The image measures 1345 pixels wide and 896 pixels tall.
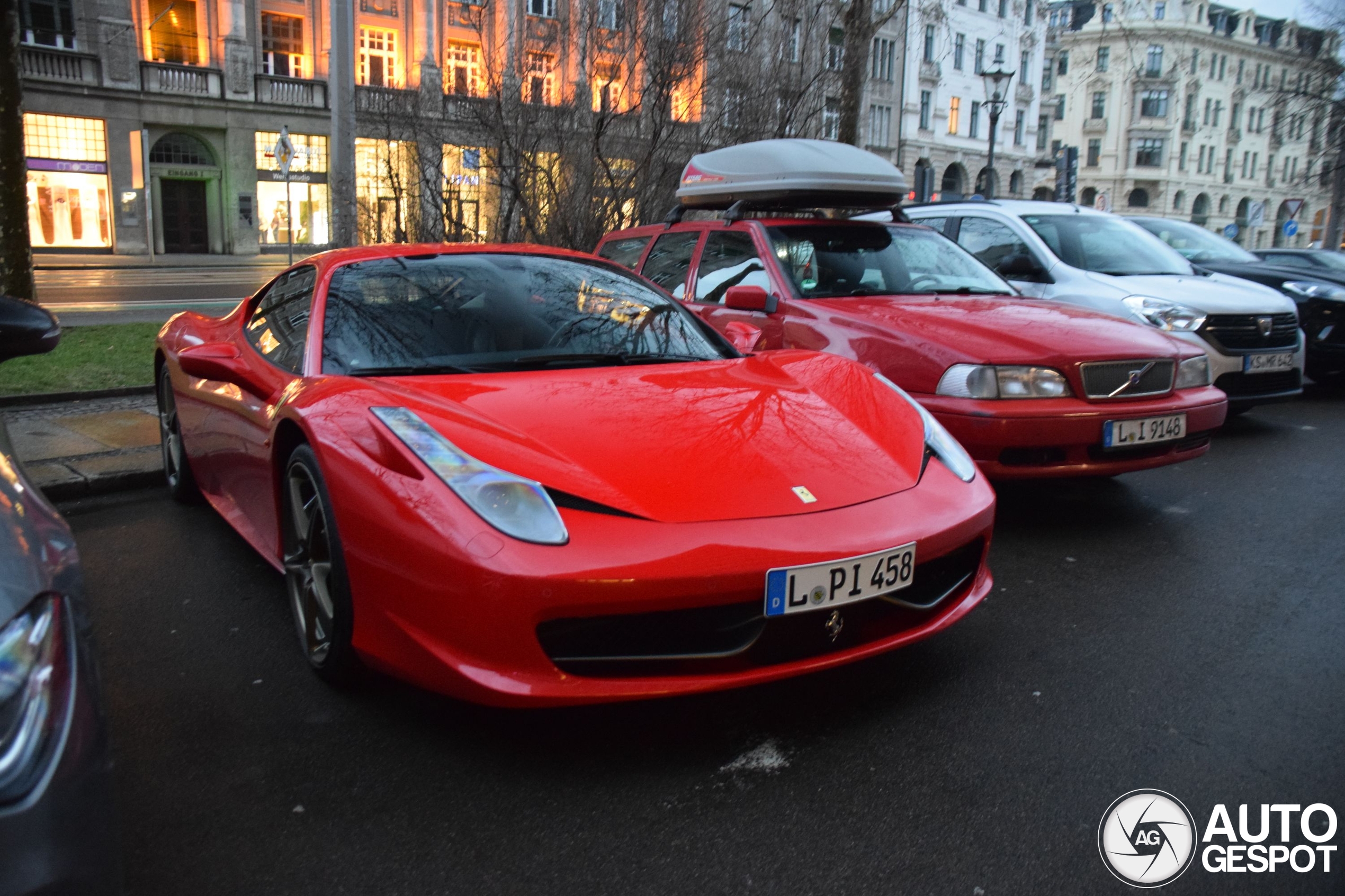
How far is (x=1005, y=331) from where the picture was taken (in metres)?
4.54

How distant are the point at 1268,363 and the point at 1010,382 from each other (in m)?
3.68

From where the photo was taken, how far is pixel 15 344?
2.20m

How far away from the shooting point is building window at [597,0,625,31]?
10656 mm

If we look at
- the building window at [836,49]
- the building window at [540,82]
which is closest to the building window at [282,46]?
the building window at [836,49]

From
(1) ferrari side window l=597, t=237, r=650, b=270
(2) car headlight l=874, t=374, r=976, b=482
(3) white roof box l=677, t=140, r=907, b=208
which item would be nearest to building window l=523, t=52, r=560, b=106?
(1) ferrari side window l=597, t=237, r=650, b=270

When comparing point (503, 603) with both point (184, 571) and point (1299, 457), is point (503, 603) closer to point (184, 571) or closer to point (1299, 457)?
point (184, 571)

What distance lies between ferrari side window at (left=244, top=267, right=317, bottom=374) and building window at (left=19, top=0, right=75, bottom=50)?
31.2 metres

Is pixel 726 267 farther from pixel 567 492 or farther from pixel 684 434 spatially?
pixel 567 492

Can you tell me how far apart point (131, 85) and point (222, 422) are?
31558 millimetres

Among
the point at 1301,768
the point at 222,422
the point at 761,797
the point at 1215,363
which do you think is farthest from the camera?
the point at 1215,363

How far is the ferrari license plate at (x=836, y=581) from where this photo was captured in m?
2.33

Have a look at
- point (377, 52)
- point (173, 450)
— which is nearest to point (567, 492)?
point (173, 450)

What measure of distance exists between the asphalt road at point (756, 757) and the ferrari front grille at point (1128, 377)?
94 centimetres

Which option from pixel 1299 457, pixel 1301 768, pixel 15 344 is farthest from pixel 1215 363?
pixel 15 344
